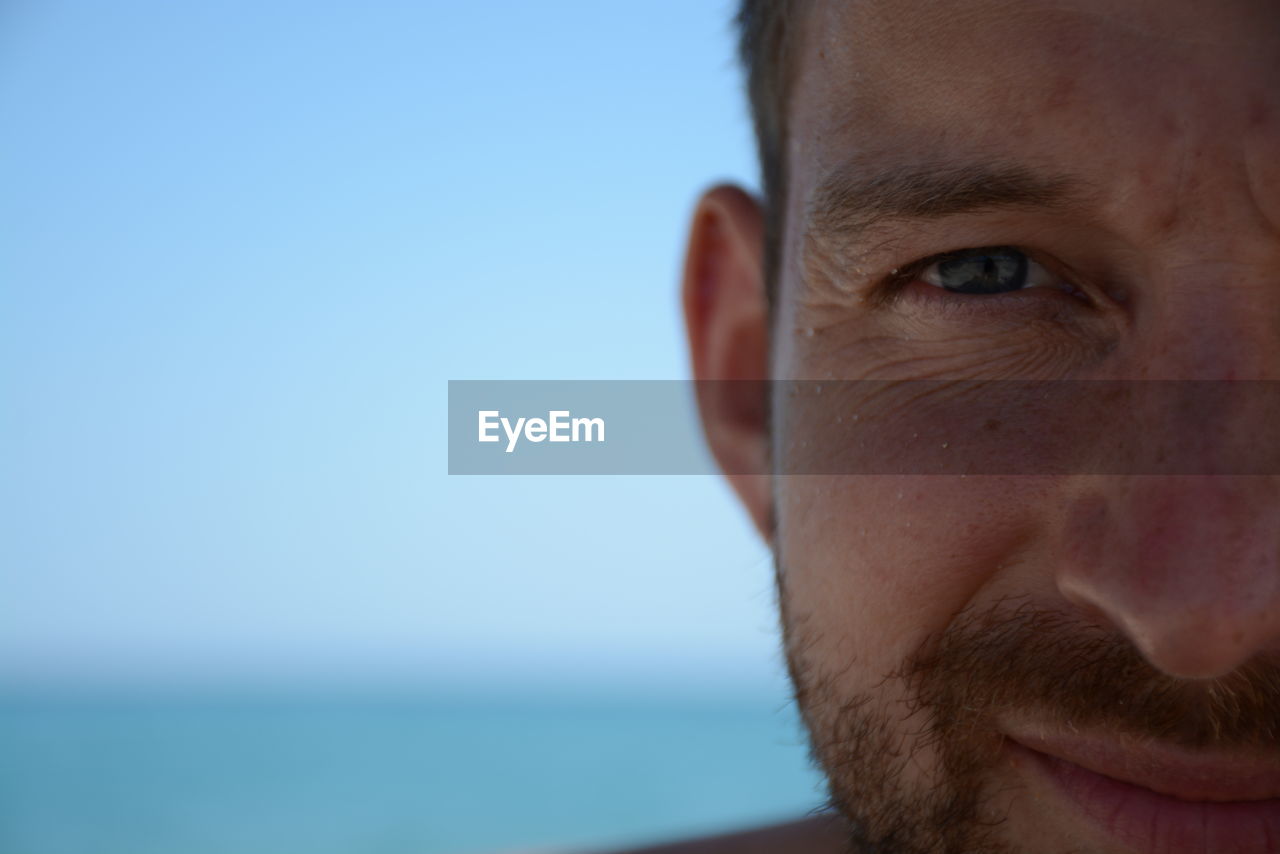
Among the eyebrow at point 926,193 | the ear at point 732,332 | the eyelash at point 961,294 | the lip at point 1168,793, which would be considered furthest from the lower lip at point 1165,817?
the ear at point 732,332

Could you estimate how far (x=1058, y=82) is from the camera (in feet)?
4.87

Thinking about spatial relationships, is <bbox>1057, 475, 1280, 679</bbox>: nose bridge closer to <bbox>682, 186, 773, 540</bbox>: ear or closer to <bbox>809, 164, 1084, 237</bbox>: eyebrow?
<bbox>809, 164, 1084, 237</bbox>: eyebrow

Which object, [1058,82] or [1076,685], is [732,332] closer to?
[1058,82]

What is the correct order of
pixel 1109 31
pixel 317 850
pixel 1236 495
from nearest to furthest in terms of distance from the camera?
pixel 1236 495 < pixel 1109 31 < pixel 317 850

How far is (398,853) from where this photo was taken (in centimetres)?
1697

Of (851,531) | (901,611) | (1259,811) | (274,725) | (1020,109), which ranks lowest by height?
(274,725)

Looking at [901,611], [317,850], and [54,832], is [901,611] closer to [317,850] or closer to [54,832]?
[317,850]

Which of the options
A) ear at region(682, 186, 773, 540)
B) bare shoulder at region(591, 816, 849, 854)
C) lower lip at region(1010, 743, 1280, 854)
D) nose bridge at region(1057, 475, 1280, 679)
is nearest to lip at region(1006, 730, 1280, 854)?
lower lip at region(1010, 743, 1280, 854)

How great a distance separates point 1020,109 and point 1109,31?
144mm

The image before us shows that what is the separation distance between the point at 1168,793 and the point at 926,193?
0.86 metres

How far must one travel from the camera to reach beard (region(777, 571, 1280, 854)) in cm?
129

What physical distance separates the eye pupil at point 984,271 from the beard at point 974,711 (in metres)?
0.49

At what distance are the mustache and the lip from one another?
0.03m

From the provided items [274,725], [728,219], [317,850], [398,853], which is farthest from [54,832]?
[728,219]
